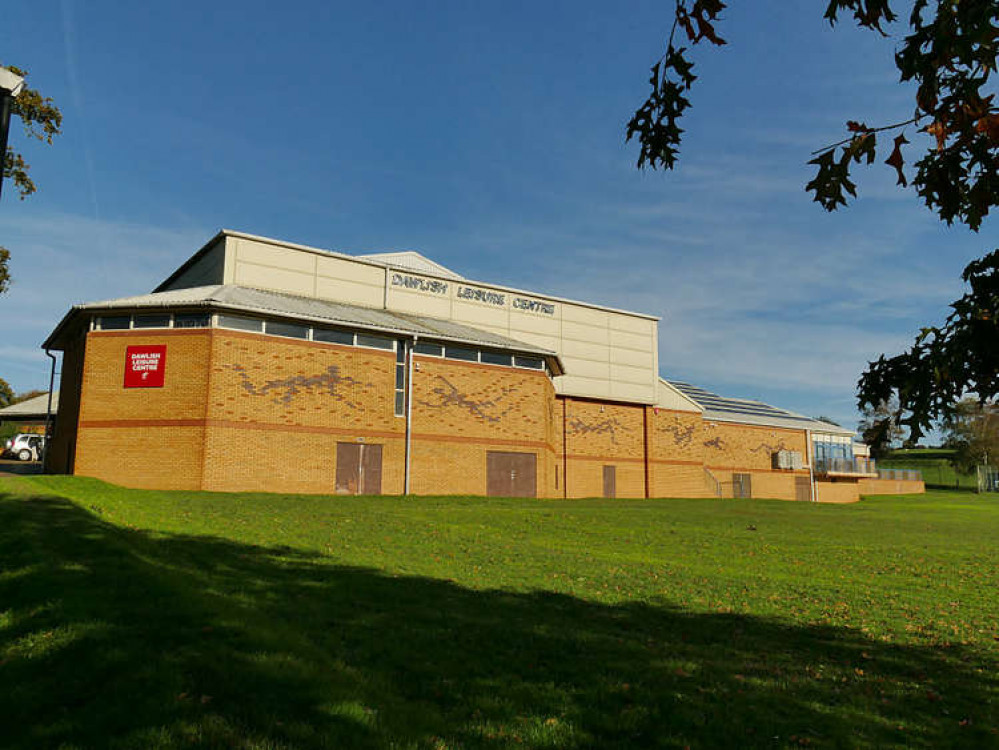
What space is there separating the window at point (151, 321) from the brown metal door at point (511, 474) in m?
14.3

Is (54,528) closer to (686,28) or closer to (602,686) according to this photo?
(602,686)

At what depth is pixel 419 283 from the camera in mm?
35031

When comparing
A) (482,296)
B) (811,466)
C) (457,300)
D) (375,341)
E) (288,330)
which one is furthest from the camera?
(811,466)

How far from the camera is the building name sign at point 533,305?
38344 mm

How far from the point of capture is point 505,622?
767 cm

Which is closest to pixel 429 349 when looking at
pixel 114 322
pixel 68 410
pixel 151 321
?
pixel 151 321

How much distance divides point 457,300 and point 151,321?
14984mm

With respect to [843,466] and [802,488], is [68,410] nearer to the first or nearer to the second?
[802,488]

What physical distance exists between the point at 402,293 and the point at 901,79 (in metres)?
31.3

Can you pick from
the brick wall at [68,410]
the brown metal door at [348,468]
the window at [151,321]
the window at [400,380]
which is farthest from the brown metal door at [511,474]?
the brick wall at [68,410]

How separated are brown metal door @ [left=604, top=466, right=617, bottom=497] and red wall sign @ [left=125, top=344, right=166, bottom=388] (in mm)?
24382

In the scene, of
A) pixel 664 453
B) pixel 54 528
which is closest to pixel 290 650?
pixel 54 528

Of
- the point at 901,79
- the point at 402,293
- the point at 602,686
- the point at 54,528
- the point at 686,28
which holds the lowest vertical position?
the point at 602,686

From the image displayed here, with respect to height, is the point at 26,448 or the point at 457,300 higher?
the point at 457,300
